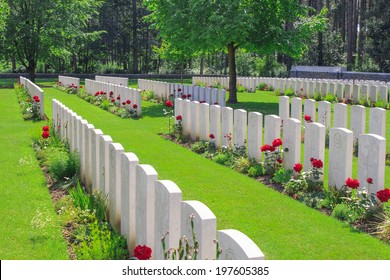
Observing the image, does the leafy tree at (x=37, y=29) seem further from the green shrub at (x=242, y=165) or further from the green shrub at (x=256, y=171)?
the green shrub at (x=256, y=171)

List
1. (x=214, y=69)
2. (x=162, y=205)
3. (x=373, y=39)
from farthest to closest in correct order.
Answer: (x=214, y=69)
(x=373, y=39)
(x=162, y=205)

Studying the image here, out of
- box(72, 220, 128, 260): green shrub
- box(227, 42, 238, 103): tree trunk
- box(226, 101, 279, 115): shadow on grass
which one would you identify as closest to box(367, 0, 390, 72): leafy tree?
box(226, 101, 279, 115): shadow on grass

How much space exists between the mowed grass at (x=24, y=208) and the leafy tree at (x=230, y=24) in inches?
370

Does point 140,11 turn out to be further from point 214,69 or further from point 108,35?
point 214,69

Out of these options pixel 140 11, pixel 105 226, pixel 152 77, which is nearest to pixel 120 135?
pixel 105 226

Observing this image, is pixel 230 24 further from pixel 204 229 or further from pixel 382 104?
pixel 204 229

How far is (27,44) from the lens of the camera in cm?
3822

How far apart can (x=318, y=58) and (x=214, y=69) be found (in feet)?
40.3

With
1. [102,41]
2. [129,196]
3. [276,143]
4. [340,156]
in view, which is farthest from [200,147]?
[102,41]

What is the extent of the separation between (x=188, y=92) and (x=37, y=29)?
849 inches

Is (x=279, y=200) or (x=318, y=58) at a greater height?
(x=318, y=58)

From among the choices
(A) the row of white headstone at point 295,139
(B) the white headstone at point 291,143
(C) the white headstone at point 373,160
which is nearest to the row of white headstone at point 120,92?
A: (A) the row of white headstone at point 295,139

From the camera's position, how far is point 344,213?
6.85 meters

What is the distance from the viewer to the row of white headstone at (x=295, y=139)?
7012mm
